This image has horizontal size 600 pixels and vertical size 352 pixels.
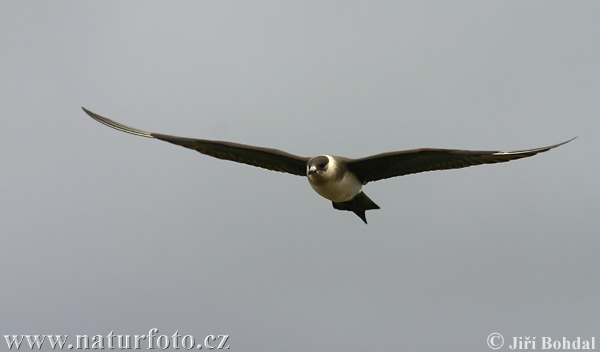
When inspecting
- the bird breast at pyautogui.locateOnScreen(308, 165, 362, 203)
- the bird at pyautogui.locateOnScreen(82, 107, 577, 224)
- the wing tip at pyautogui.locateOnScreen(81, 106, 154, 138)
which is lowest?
the bird breast at pyautogui.locateOnScreen(308, 165, 362, 203)

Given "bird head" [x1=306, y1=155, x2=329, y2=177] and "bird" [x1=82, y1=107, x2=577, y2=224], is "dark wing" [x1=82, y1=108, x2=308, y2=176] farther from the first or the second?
"bird head" [x1=306, y1=155, x2=329, y2=177]

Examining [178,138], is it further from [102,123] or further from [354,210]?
[354,210]

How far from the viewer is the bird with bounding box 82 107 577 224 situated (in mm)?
13383

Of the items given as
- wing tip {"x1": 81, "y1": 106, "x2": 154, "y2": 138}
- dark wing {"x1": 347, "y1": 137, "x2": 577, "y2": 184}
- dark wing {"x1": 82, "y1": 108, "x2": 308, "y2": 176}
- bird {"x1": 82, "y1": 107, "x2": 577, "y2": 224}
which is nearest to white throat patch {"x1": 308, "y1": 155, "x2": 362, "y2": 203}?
bird {"x1": 82, "y1": 107, "x2": 577, "y2": 224}

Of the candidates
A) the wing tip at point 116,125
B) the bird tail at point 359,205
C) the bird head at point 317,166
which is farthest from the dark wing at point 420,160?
the wing tip at point 116,125

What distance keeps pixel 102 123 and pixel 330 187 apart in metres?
4.32

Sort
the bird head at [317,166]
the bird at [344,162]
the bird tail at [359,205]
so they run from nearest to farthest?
the bird at [344,162]
the bird head at [317,166]
the bird tail at [359,205]

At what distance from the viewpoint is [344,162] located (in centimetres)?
1411

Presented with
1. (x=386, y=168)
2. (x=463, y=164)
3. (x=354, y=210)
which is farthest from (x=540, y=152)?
(x=354, y=210)

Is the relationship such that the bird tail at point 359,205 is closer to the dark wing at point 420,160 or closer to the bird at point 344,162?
the bird at point 344,162

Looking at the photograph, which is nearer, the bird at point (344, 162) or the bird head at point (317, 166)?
the bird at point (344, 162)

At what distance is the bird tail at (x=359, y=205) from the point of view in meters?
14.8

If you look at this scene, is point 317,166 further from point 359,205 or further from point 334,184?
point 359,205

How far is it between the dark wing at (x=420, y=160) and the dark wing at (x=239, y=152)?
3.53ft
